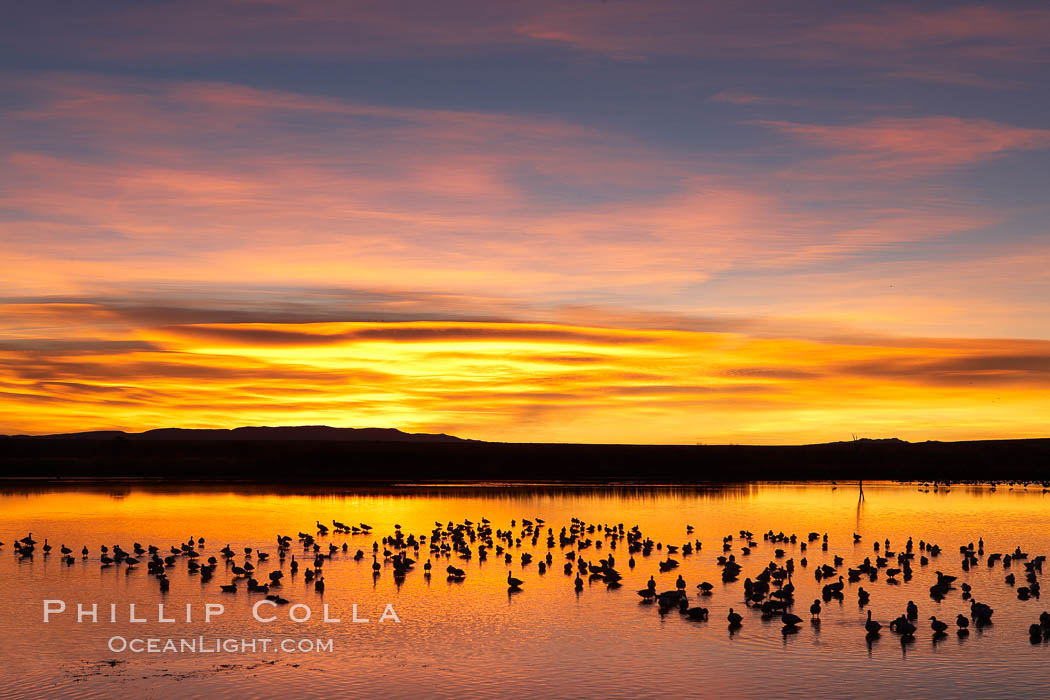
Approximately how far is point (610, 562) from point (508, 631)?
9.45 metres

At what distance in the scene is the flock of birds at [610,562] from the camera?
28.4 meters

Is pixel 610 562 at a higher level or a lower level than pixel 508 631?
higher

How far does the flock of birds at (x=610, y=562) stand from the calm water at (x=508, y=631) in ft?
1.19

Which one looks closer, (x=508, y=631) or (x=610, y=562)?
(x=508, y=631)

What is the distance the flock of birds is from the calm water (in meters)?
0.36

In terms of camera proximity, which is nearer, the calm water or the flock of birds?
the calm water

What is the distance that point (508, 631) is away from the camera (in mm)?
26406

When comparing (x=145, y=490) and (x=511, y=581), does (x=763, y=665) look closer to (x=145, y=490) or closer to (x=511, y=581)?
(x=511, y=581)

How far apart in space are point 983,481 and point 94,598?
82.9 metres

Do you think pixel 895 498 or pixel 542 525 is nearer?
pixel 542 525

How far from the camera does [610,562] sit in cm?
3531

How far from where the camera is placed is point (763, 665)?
2295 cm

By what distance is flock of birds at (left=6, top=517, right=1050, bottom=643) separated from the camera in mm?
28414

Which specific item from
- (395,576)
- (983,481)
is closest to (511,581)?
(395,576)
